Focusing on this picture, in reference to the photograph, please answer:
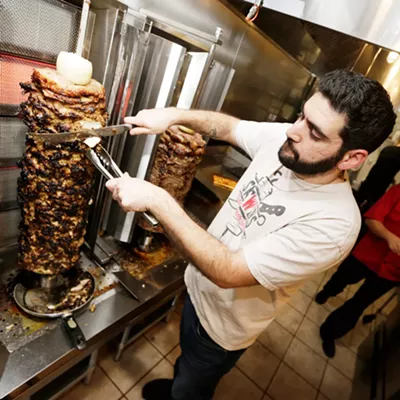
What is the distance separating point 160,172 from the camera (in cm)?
170

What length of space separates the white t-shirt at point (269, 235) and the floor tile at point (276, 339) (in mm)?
1620

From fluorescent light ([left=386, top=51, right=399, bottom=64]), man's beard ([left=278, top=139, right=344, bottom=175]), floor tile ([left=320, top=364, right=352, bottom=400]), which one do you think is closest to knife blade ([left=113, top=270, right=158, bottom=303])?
man's beard ([left=278, top=139, right=344, bottom=175])

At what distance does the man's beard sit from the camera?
1.08 metres

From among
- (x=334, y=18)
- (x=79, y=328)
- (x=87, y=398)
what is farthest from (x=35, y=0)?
(x=87, y=398)

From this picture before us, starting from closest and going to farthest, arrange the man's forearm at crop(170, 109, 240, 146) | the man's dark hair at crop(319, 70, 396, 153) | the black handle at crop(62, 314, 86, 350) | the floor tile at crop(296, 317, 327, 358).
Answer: the man's dark hair at crop(319, 70, 396, 153) < the black handle at crop(62, 314, 86, 350) < the man's forearm at crop(170, 109, 240, 146) < the floor tile at crop(296, 317, 327, 358)

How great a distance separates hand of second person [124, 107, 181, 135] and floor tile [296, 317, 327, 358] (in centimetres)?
297

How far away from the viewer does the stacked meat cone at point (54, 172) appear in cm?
98

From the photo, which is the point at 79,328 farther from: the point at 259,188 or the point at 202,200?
the point at 202,200

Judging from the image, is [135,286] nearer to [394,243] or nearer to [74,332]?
[74,332]

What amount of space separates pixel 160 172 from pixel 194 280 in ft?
2.29

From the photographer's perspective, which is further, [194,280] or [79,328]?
[194,280]

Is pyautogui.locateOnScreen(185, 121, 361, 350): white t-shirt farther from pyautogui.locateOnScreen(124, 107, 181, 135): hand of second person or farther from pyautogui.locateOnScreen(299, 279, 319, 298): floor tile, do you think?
pyautogui.locateOnScreen(299, 279, 319, 298): floor tile

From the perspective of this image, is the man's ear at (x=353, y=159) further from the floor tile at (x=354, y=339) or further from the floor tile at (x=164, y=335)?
the floor tile at (x=354, y=339)

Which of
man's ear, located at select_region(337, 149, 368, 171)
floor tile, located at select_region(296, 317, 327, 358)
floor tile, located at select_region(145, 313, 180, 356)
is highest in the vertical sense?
man's ear, located at select_region(337, 149, 368, 171)
